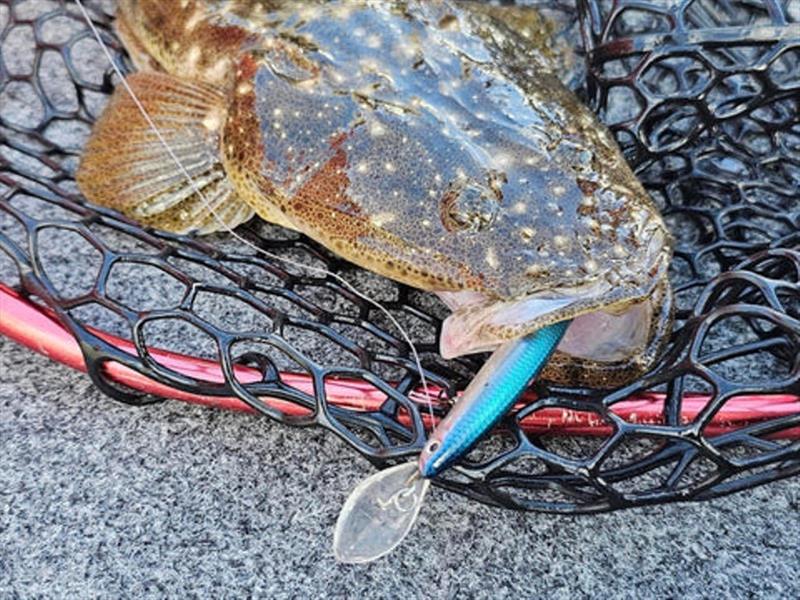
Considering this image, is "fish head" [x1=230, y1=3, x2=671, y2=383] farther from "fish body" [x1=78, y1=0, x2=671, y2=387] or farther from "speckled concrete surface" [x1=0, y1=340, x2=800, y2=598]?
"speckled concrete surface" [x1=0, y1=340, x2=800, y2=598]

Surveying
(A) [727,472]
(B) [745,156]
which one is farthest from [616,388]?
(B) [745,156]

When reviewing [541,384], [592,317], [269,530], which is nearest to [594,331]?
[592,317]

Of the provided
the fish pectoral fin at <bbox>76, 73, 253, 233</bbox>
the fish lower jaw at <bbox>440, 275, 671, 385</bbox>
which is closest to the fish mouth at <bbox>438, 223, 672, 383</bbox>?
the fish lower jaw at <bbox>440, 275, 671, 385</bbox>

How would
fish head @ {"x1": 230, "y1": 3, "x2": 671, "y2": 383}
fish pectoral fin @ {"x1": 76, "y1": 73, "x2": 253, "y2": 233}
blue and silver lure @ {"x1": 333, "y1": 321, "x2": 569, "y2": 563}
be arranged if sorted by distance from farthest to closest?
fish pectoral fin @ {"x1": 76, "y1": 73, "x2": 253, "y2": 233}
fish head @ {"x1": 230, "y1": 3, "x2": 671, "y2": 383}
blue and silver lure @ {"x1": 333, "y1": 321, "x2": 569, "y2": 563}

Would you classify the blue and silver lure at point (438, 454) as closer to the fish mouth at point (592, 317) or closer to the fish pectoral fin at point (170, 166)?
the fish mouth at point (592, 317)

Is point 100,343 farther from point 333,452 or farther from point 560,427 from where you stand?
point 560,427

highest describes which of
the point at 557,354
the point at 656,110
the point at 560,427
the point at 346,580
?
the point at 656,110

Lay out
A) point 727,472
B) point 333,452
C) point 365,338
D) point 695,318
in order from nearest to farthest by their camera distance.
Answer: point 727,472, point 695,318, point 333,452, point 365,338
